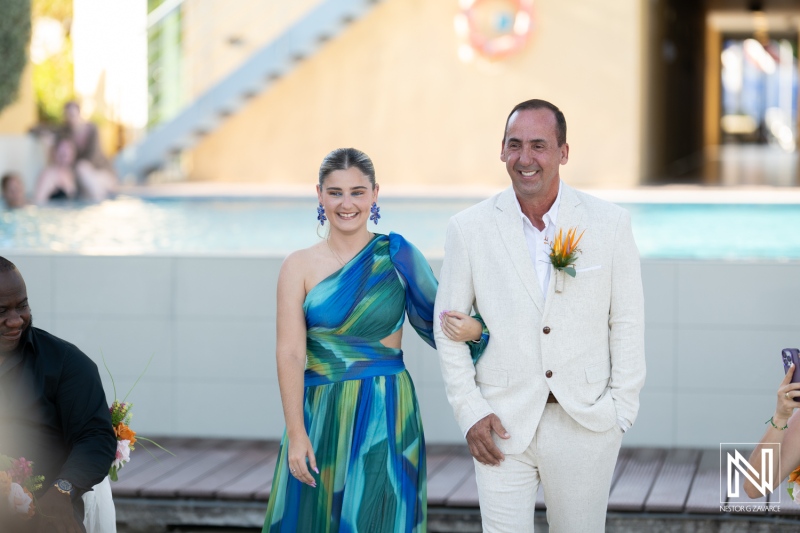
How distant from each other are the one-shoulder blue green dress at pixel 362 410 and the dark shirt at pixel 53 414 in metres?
0.64

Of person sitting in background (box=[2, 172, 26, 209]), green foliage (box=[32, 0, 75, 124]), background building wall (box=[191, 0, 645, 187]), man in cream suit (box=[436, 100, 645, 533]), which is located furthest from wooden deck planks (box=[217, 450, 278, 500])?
green foliage (box=[32, 0, 75, 124])

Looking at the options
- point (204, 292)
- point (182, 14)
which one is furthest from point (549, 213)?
point (182, 14)

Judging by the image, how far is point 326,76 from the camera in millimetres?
16672

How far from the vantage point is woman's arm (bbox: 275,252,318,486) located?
11.1ft

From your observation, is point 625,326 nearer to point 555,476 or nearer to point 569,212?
point 569,212

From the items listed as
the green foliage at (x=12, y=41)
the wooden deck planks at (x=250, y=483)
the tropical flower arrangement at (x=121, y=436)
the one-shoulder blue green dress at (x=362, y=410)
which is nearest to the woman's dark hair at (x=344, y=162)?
the one-shoulder blue green dress at (x=362, y=410)

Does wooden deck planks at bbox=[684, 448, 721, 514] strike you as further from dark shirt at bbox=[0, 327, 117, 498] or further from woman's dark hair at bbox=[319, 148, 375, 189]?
dark shirt at bbox=[0, 327, 117, 498]

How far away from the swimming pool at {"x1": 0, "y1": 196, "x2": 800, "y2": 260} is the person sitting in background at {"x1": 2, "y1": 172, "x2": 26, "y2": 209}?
144 mm

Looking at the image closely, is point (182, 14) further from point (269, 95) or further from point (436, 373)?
point (436, 373)

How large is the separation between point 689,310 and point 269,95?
12.0 metres

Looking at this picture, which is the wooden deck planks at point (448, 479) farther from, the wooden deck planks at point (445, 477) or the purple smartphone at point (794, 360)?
the purple smartphone at point (794, 360)

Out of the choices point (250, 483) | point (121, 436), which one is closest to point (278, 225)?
point (250, 483)

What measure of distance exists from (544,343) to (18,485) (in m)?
1.42

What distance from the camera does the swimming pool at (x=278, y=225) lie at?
861 centimetres
